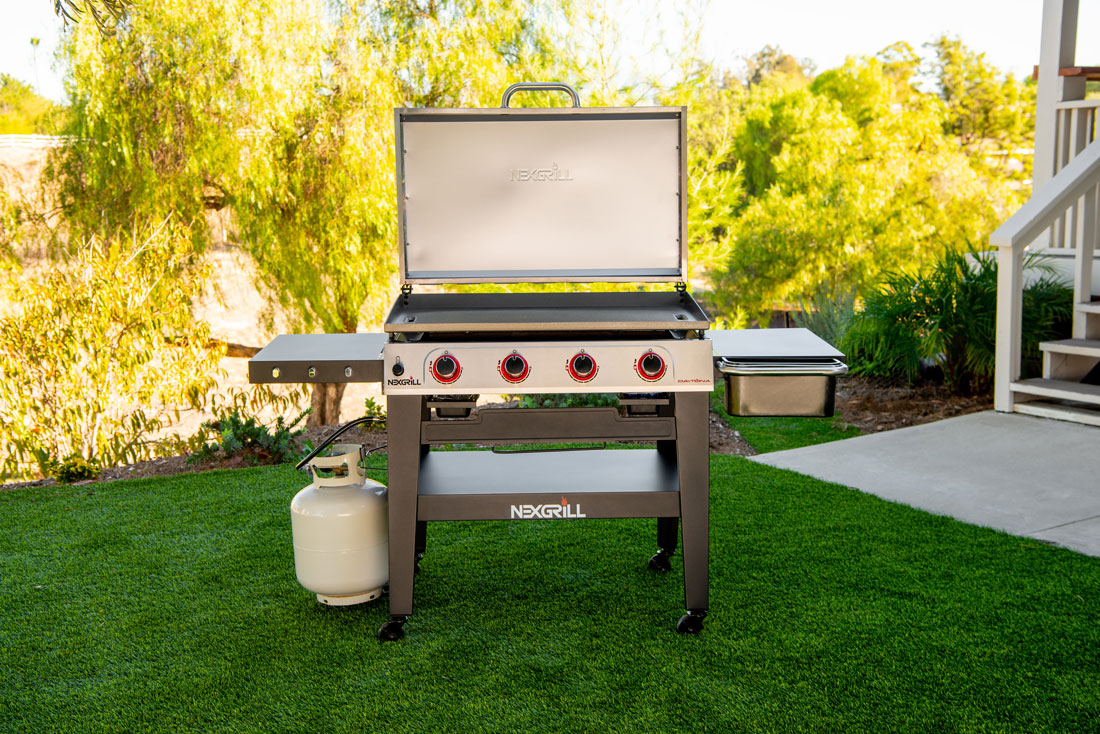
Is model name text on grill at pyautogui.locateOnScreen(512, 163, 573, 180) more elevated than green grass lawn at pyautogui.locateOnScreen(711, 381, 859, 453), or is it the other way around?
model name text on grill at pyautogui.locateOnScreen(512, 163, 573, 180)

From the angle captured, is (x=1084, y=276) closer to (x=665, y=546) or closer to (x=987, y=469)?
(x=987, y=469)

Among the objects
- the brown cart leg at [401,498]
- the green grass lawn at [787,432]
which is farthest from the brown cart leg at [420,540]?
the green grass lawn at [787,432]

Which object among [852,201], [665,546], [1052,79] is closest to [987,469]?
[665,546]

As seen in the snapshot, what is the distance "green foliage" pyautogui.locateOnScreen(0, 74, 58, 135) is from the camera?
9.53 meters

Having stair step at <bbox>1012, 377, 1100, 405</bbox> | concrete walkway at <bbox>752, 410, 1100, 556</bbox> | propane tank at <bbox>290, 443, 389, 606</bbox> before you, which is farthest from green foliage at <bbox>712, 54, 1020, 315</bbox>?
propane tank at <bbox>290, 443, 389, 606</bbox>

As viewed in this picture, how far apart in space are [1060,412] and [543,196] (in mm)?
3560

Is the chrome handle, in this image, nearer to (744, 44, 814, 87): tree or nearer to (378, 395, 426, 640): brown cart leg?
(378, 395, 426, 640): brown cart leg

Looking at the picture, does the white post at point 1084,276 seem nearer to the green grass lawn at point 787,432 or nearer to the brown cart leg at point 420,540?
the green grass lawn at point 787,432

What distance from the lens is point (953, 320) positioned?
17.6 feet

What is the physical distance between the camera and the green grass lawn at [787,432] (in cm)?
489

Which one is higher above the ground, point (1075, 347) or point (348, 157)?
point (348, 157)

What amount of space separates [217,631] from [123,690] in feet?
1.14

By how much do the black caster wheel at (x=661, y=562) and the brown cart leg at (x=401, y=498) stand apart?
890 millimetres

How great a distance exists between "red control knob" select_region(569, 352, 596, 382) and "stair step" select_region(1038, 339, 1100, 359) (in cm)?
380
